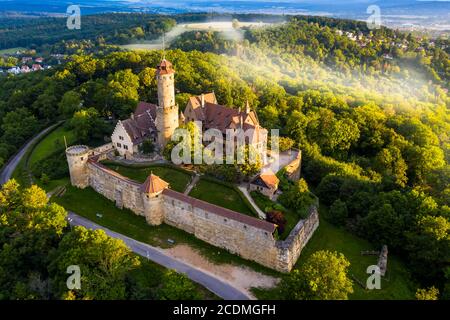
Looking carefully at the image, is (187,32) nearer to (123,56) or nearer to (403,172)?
(123,56)

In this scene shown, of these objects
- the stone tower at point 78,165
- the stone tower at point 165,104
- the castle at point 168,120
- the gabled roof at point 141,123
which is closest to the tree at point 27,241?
the stone tower at point 78,165

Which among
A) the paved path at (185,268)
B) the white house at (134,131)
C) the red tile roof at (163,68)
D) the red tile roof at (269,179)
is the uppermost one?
the red tile roof at (163,68)

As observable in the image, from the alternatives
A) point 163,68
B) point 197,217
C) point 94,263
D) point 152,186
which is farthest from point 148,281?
point 163,68

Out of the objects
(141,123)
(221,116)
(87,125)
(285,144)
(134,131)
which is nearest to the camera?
(134,131)

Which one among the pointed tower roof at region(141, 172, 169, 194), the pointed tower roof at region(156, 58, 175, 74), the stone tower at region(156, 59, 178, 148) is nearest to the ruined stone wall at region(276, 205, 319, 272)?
the pointed tower roof at region(141, 172, 169, 194)

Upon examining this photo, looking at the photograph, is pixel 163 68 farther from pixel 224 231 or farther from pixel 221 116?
pixel 224 231

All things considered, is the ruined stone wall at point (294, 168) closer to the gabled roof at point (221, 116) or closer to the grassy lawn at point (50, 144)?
the gabled roof at point (221, 116)
